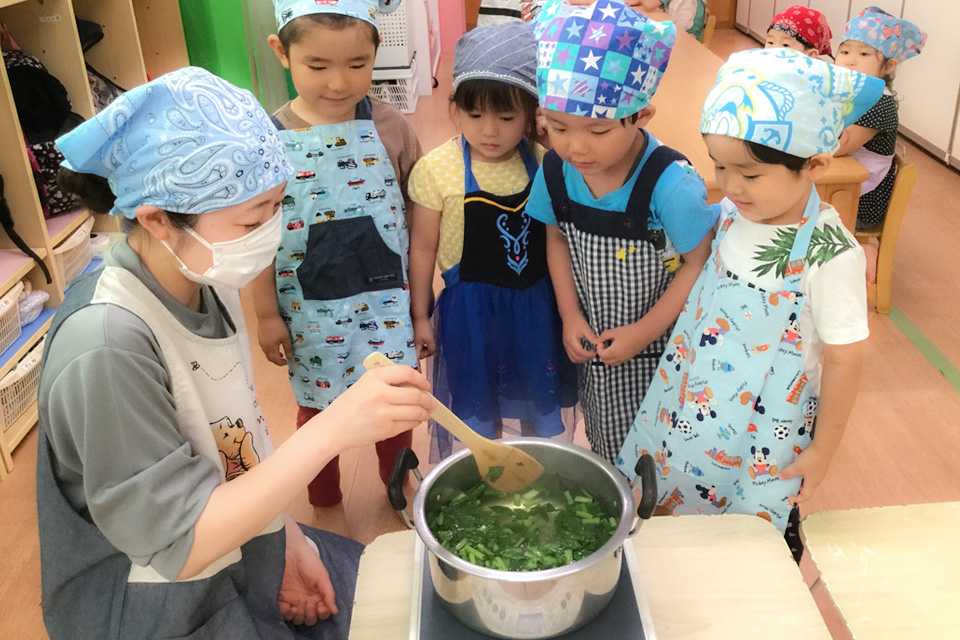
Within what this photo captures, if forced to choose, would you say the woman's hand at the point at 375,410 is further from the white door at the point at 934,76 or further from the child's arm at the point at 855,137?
the white door at the point at 934,76

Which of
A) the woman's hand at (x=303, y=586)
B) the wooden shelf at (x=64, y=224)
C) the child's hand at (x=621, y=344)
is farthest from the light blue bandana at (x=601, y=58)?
the wooden shelf at (x=64, y=224)

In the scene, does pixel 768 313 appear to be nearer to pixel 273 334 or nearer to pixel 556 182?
pixel 556 182

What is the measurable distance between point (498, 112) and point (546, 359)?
48cm

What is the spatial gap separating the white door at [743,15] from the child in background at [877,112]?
451 cm

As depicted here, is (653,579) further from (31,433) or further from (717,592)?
(31,433)

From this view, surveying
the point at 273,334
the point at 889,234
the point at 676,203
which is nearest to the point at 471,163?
the point at 676,203

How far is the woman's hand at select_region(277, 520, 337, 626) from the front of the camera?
119 cm

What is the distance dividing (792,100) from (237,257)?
2.36 feet

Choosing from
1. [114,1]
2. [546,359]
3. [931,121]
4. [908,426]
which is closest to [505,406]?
[546,359]

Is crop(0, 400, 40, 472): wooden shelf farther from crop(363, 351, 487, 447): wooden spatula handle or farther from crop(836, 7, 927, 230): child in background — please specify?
crop(836, 7, 927, 230): child in background

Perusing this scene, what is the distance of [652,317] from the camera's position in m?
1.28

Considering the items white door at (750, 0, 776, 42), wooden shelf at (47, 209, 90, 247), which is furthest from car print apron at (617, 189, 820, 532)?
white door at (750, 0, 776, 42)

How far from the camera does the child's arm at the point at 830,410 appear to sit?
0.99m

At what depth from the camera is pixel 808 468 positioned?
1.07 m
